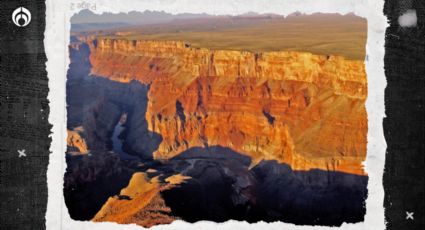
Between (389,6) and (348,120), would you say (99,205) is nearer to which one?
(389,6)

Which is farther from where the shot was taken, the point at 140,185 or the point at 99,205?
the point at 140,185

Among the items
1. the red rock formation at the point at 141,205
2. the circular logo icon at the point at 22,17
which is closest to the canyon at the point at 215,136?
the red rock formation at the point at 141,205

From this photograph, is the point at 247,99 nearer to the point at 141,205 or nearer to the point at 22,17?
the point at 141,205

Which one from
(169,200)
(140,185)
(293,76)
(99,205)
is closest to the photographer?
(99,205)

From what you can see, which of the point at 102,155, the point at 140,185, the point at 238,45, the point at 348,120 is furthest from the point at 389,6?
the point at 238,45

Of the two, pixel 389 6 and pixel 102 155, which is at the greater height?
pixel 389 6

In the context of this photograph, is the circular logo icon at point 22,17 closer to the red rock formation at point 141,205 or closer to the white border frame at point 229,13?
the white border frame at point 229,13

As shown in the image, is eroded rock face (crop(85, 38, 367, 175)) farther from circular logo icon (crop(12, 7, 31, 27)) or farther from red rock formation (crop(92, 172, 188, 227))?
circular logo icon (crop(12, 7, 31, 27))
